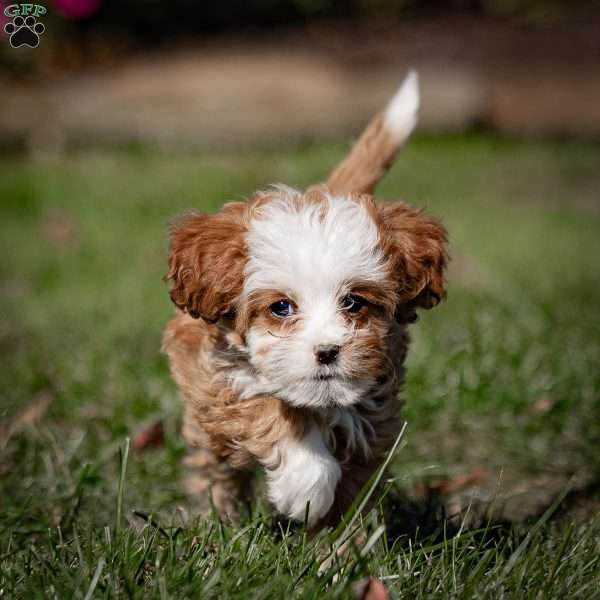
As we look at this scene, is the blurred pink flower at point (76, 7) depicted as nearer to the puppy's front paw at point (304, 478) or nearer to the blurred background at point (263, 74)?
the blurred background at point (263, 74)

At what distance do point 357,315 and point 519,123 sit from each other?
34.3ft

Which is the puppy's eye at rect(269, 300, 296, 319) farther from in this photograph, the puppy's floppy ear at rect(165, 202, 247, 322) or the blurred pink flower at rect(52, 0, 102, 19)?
the blurred pink flower at rect(52, 0, 102, 19)

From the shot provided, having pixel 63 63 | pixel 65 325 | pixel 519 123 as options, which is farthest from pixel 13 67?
pixel 65 325

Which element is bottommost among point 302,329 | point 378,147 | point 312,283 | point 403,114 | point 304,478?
point 304,478

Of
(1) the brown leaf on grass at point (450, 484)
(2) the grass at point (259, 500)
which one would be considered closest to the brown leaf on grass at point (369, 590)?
(2) the grass at point (259, 500)

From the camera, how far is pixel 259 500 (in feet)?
10.7

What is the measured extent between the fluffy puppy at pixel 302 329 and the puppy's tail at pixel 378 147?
0.58 m

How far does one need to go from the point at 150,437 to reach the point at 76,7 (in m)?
8.74

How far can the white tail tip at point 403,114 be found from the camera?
397cm

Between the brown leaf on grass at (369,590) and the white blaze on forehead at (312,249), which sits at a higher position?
the white blaze on forehead at (312,249)

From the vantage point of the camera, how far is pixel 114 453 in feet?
12.9

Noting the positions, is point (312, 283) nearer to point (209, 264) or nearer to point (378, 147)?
point (209, 264)

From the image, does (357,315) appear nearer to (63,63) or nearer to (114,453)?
(114,453)

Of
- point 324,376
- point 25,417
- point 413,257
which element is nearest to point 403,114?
point 413,257
